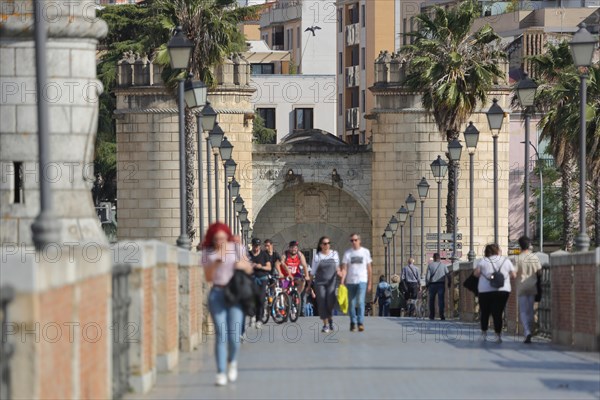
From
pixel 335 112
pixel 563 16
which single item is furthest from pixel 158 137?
pixel 335 112

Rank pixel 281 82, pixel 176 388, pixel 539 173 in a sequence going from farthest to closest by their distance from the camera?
pixel 281 82 < pixel 539 173 < pixel 176 388

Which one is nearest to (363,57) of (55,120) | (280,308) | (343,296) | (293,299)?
(293,299)

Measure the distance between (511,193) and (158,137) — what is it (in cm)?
2688

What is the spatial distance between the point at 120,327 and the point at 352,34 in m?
84.4

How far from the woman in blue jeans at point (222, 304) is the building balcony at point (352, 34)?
3223 inches

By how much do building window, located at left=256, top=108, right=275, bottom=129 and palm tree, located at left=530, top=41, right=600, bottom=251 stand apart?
38.4 metres

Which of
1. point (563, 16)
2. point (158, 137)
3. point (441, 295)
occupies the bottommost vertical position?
point (441, 295)

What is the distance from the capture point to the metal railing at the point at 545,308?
2447cm

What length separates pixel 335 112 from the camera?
98.9 meters

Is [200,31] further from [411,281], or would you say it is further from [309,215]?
[309,215]

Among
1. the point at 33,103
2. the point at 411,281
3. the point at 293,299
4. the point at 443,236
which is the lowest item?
the point at 411,281

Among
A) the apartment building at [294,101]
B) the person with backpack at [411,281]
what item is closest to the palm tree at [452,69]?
the person with backpack at [411,281]

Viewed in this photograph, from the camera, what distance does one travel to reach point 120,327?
14.7 metres

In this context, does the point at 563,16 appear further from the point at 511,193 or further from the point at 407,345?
the point at 407,345
